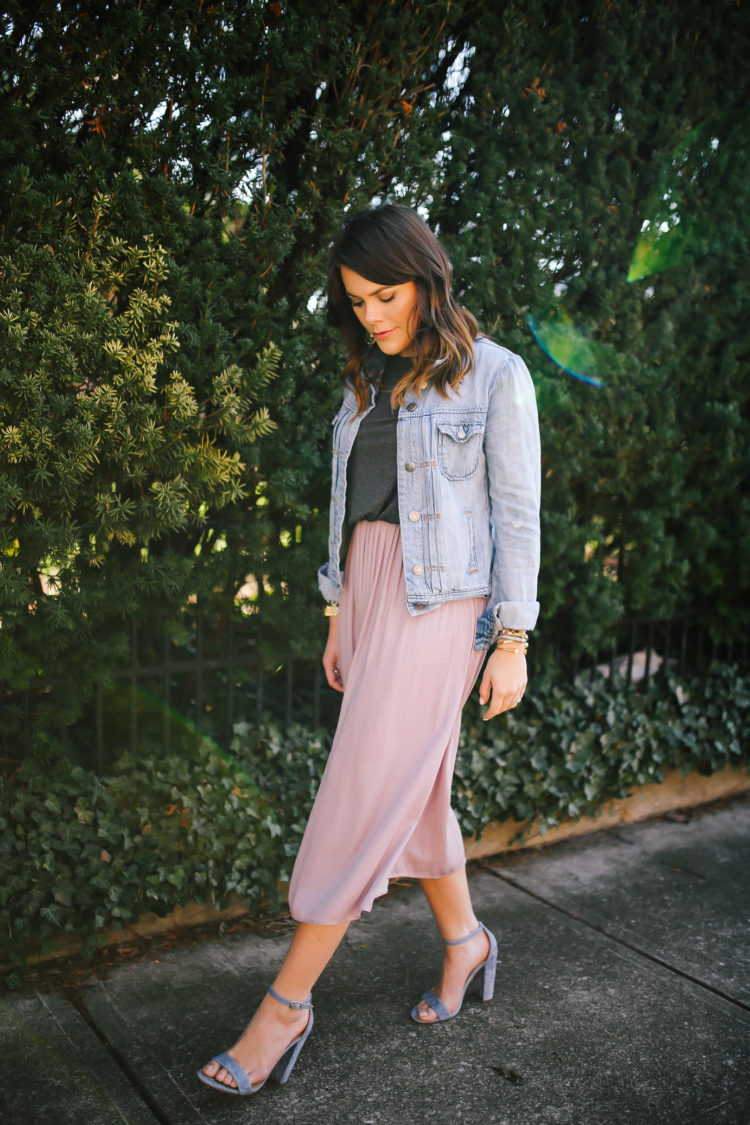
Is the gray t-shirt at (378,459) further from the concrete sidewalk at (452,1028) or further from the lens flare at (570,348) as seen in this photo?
the concrete sidewalk at (452,1028)

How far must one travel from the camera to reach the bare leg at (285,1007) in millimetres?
2234

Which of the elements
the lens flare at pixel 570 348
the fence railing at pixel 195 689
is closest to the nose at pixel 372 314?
the fence railing at pixel 195 689

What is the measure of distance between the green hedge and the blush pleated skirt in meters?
0.74

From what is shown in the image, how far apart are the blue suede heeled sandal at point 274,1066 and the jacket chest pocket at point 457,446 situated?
4.40 ft

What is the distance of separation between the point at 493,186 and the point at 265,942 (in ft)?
8.84

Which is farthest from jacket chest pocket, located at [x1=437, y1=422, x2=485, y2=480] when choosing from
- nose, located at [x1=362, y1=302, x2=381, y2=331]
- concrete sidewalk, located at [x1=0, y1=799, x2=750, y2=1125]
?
concrete sidewalk, located at [x1=0, y1=799, x2=750, y2=1125]

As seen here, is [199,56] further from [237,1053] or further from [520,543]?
[237,1053]

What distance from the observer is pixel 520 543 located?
2270 millimetres

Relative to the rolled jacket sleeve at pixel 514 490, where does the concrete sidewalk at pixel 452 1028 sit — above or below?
below

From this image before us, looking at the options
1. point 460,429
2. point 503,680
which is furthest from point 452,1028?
point 460,429

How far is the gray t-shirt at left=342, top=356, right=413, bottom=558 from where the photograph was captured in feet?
7.82

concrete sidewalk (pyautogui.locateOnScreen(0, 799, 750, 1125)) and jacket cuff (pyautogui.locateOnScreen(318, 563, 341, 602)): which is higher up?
jacket cuff (pyautogui.locateOnScreen(318, 563, 341, 602))

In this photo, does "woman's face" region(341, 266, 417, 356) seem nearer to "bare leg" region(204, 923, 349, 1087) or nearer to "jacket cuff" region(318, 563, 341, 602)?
"jacket cuff" region(318, 563, 341, 602)

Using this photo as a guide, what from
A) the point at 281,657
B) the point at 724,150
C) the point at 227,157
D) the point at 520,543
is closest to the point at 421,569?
the point at 520,543
